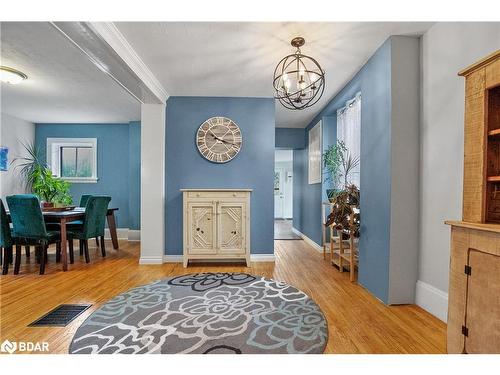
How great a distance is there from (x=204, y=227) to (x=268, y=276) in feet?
3.40

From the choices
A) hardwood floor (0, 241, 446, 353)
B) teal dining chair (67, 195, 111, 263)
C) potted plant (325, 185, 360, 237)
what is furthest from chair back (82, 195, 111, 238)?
potted plant (325, 185, 360, 237)

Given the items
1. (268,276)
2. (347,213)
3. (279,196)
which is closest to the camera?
(347,213)

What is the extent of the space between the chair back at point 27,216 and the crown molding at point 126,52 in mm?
1903

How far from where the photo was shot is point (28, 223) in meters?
3.07

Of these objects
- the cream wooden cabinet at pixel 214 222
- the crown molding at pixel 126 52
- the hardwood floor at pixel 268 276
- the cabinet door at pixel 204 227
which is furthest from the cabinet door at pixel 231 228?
the crown molding at pixel 126 52

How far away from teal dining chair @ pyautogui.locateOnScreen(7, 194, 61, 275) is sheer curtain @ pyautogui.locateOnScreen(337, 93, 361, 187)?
3.96m

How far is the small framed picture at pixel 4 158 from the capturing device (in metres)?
4.82

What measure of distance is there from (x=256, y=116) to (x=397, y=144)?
208cm

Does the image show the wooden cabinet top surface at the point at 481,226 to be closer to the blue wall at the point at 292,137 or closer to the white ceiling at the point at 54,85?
the white ceiling at the point at 54,85

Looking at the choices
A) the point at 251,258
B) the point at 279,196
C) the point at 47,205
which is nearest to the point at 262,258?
the point at 251,258

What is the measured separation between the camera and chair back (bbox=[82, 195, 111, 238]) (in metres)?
3.57

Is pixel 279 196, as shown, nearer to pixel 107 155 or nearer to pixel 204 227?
pixel 107 155
